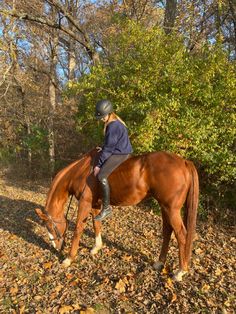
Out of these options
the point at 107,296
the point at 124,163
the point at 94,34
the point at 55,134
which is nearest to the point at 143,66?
the point at 124,163

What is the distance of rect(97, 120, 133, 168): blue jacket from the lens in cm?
503

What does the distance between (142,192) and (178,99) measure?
263 cm

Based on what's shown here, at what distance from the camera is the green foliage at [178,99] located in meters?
6.82

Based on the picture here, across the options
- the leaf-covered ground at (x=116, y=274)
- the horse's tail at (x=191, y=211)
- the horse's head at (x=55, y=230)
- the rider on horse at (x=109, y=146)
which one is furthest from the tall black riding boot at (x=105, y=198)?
the horse's tail at (x=191, y=211)

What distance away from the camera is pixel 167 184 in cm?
486

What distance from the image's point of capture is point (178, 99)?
22.4ft

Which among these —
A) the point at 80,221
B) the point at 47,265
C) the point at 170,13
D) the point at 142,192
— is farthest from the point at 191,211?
the point at 170,13

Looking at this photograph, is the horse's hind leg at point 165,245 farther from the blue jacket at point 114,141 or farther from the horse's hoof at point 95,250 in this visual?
the blue jacket at point 114,141

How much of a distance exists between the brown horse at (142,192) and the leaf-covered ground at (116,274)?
30cm

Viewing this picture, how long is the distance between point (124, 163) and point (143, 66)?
10.3ft

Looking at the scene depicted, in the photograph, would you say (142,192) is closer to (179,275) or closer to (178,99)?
(179,275)

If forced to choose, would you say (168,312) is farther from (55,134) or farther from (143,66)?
(55,134)

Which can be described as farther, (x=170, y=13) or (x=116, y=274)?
(x=170, y=13)

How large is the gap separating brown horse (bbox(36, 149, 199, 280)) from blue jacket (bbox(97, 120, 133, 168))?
0.90 feet
